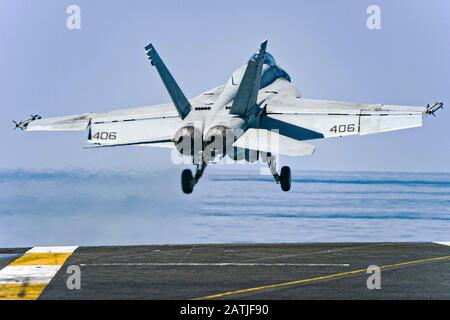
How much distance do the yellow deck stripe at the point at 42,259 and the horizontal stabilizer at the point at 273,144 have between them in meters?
8.32

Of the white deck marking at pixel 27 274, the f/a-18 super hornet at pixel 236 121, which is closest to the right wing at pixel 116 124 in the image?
the f/a-18 super hornet at pixel 236 121

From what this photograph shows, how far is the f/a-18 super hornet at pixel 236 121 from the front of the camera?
4356 centimetres

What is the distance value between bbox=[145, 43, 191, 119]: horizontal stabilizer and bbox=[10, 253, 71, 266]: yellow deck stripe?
7326 millimetres

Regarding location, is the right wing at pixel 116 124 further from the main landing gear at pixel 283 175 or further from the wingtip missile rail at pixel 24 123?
the main landing gear at pixel 283 175

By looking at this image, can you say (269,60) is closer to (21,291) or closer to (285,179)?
(285,179)

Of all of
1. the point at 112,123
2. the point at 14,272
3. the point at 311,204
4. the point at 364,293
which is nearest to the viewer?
the point at 364,293

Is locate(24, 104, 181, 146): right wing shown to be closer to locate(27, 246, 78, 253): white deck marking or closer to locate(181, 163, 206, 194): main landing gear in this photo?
locate(181, 163, 206, 194): main landing gear

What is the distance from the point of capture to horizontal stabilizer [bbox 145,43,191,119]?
145 feet

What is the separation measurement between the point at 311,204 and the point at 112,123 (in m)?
17.7

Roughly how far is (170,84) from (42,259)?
27.9 feet

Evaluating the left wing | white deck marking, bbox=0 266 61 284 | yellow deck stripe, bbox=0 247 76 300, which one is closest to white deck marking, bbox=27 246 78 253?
yellow deck stripe, bbox=0 247 76 300
